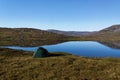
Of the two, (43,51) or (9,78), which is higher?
(43,51)

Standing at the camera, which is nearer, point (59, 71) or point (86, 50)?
point (59, 71)

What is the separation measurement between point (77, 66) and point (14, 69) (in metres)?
10.7

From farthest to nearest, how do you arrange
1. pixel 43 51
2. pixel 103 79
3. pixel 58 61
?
1. pixel 43 51
2. pixel 58 61
3. pixel 103 79

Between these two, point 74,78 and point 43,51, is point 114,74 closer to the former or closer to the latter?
point 74,78

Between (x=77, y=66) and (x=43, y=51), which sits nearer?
(x=77, y=66)

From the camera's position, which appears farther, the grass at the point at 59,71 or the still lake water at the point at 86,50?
the still lake water at the point at 86,50

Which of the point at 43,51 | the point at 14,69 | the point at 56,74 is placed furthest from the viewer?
the point at 43,51

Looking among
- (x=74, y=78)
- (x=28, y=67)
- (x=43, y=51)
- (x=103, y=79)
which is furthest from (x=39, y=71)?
(x=43, y=51)

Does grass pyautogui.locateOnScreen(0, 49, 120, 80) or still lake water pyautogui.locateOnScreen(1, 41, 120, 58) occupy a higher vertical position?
grass pyautogui.locateOnScreen(0, 49, 120, 80)

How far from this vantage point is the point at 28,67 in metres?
32.7

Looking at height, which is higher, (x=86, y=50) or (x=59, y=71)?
(x=59, y=71)

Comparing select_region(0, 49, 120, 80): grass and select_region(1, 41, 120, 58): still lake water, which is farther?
select_region(1, 41, 120, 58): still lake water

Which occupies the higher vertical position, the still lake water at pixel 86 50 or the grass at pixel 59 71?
the grass at pixel 59 71

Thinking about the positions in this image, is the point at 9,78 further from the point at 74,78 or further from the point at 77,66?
the point at 77,66
